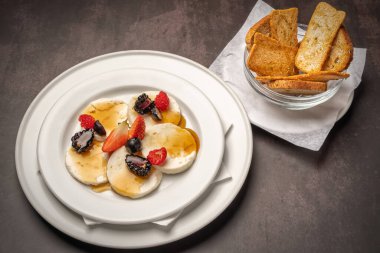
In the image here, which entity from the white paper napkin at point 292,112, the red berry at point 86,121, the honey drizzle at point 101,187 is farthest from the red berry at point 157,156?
the white paper napkin at point 292,112

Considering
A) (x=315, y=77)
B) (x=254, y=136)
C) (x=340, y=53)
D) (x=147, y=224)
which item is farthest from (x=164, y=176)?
(x=340, y=53)

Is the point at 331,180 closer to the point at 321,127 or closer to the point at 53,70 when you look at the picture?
the point at 321,127

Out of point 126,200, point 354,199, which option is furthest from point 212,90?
point 354,199

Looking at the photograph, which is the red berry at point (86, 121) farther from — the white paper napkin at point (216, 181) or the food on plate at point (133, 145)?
the white paper napkin at point (216, 181)

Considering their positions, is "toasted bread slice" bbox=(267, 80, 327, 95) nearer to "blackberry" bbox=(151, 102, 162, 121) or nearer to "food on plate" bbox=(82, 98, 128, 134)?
"blackberry" bbox=(151, 102, 162, 121)

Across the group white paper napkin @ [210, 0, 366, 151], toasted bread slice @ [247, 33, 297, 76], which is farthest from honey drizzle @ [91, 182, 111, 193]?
toasted bread slice @ [247, 33, 297, 76]

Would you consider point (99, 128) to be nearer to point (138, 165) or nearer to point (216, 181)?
point (138, 165)
